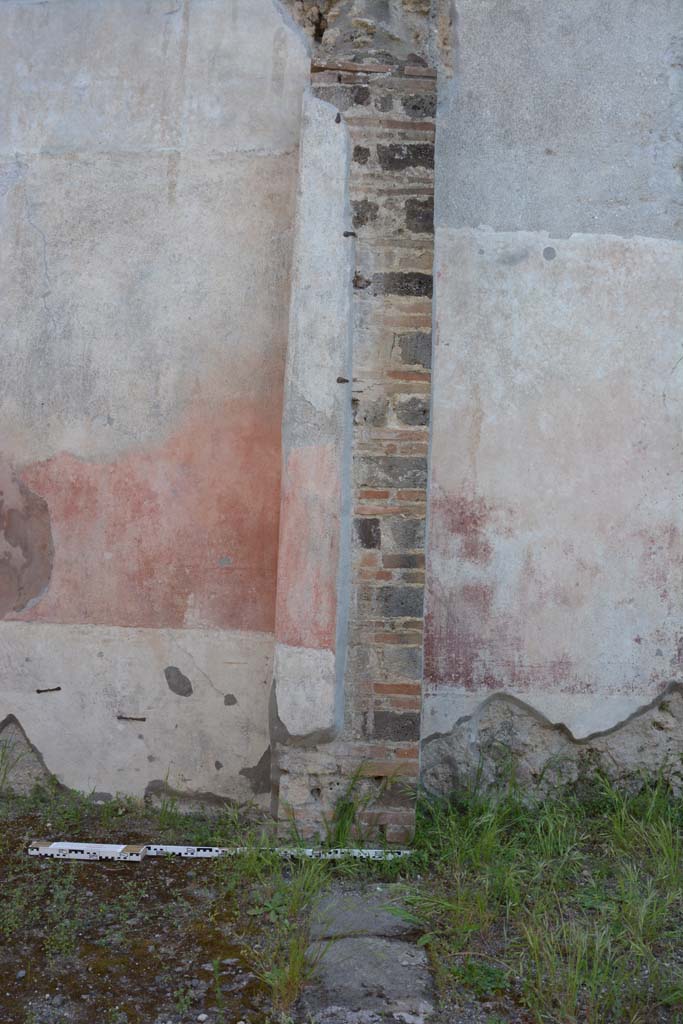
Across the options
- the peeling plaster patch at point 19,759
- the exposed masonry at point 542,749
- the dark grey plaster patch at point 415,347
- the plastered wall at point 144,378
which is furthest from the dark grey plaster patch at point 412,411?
the peeling plaster patch at point 19,759

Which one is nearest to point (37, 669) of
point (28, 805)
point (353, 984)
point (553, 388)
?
point (28, 805)

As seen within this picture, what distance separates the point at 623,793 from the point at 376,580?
57.2 inches

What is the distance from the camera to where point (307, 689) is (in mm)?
3453

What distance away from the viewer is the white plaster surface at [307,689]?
345 centimetres

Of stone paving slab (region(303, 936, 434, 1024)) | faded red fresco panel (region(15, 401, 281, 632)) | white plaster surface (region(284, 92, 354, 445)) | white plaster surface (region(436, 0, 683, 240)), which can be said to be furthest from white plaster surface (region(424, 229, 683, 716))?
stone paving slab (region(303, 936, 434, 1024))

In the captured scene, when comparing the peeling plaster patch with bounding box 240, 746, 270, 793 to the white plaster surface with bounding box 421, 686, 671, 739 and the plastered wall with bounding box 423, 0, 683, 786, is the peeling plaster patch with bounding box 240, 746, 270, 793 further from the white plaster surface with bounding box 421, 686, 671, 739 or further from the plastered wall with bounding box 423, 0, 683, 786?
the plastered wall with bounding box 423, 0, 683, 786

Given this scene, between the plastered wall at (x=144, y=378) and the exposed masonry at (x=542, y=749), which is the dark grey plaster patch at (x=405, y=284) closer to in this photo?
the plastered wall at (x=144, y=378)

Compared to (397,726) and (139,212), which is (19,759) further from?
(139,212)

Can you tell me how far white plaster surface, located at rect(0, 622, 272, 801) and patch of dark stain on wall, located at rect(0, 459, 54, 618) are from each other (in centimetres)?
14

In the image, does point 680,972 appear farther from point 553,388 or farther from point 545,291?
point 545,291

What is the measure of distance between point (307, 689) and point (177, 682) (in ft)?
2.35

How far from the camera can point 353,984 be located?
2641mm

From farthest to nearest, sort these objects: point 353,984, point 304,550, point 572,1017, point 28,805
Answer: point 28,805
point 304,550
point 353,984
point 572,1017

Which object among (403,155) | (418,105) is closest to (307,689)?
(403,155)
